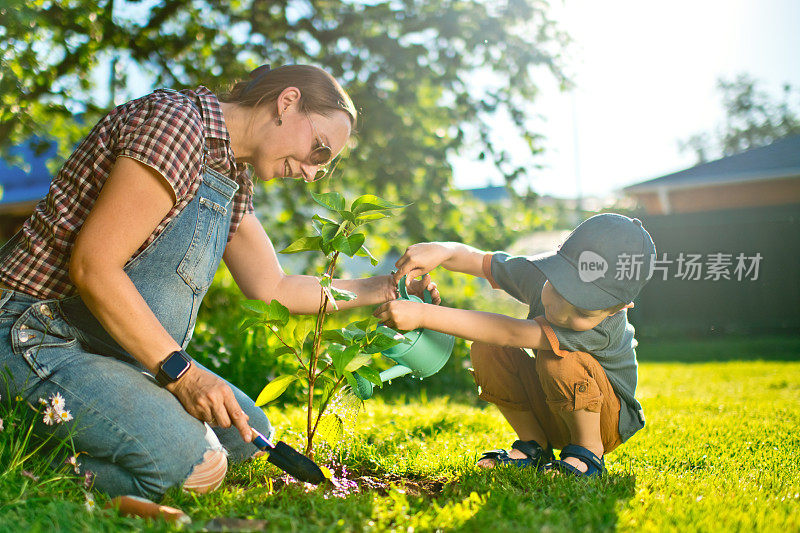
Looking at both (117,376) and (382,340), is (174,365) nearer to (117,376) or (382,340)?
(117,376)

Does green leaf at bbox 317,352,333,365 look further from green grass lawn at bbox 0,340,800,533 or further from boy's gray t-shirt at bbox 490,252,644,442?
boy's gray t-shirt at bbox 490,252,644,442

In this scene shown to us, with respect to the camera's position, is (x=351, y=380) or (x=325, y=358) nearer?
(x=351, y=380)

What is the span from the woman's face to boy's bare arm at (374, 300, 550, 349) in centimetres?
53

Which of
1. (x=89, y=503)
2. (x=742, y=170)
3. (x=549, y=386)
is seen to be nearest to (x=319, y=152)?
(x=549, y=386)

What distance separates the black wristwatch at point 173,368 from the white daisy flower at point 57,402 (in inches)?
9.9

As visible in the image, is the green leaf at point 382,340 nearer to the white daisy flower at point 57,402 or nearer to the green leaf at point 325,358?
the green leaf at point 325,358

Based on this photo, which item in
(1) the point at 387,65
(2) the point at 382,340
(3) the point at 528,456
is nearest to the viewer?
(2) the point at 382,340

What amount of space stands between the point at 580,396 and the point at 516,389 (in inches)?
12.7

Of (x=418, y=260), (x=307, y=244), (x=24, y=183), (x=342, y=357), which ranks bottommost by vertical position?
(x=342, y=357)

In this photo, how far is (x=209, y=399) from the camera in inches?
67.1

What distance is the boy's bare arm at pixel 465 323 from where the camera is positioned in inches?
77.3

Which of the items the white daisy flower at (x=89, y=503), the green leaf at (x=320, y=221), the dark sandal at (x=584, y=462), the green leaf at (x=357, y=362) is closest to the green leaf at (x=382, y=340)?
the green leaf at (x=357, y=362)

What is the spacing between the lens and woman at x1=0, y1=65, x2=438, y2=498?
170 centimetres

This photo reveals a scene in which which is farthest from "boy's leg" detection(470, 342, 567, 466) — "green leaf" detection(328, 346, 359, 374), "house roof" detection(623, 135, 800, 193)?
"house roof" detection(623, 135, 800, 193)
